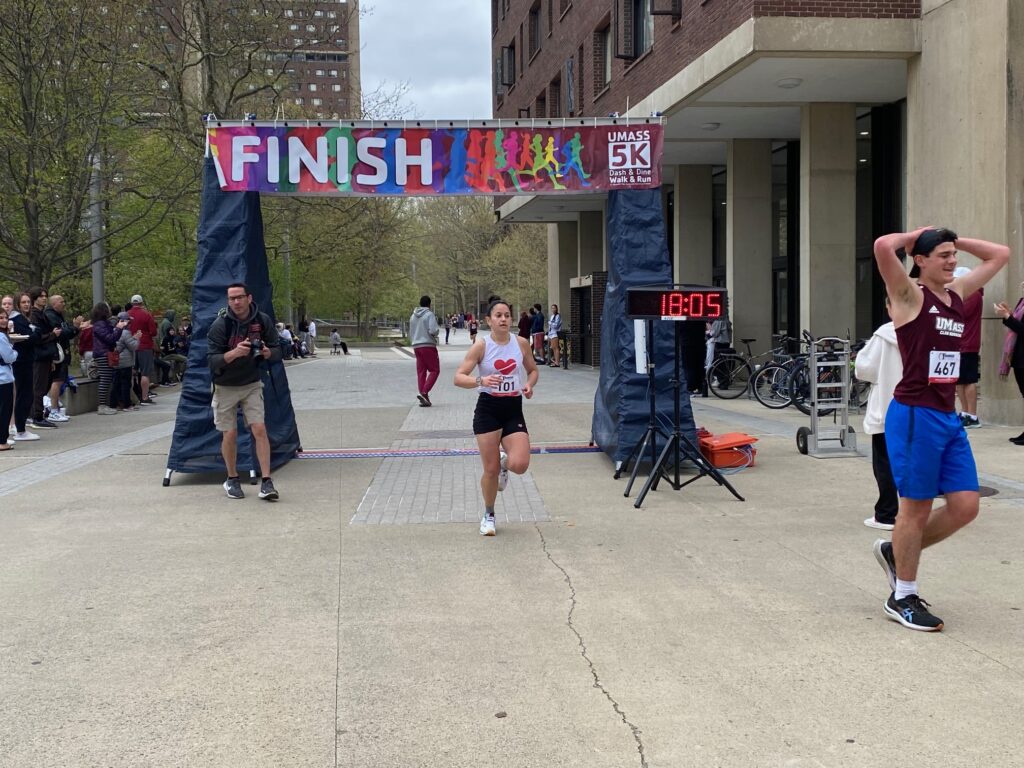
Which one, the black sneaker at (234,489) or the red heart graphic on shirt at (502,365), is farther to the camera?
the black sneaker at (234,489)

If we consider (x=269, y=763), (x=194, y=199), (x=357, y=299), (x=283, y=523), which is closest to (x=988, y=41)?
(x=283, y=523)

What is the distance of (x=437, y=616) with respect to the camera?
17.0 ft

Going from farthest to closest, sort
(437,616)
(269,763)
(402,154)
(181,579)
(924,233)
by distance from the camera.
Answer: (402,154) → (181,579) → (437,616) → (924,233) → (269,763)

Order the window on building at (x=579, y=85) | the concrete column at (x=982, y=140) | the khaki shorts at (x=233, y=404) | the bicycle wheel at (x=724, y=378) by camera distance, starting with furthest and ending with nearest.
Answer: the window on building at (x=579, y=85)
the bicycle wheel at (x=724, y=378)
the concrete column at (x=982, y=140)
the khaki shorts at (x=233, y=404)

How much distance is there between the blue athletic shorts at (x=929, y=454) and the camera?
15.2ft

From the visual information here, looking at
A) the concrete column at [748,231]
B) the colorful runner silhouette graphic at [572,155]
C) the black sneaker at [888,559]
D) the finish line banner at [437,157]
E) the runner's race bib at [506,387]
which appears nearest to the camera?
the black sneaker at [888,559]

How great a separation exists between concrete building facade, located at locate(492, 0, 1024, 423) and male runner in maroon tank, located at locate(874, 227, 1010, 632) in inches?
265

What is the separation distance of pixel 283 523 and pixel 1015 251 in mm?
9613

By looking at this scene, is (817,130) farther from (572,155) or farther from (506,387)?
(506,387)

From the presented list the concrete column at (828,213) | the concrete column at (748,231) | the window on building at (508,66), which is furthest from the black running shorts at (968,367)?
Answer: the window on building at (508,66)

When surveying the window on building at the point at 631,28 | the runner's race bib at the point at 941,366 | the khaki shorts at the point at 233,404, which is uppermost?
the window on building at the point at 631,28

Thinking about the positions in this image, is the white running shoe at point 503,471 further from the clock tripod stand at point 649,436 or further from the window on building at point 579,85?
the window on building at point 579,85

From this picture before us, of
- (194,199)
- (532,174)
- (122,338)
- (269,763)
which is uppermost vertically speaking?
(194,199)

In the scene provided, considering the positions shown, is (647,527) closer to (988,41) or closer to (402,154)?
(402,154)
